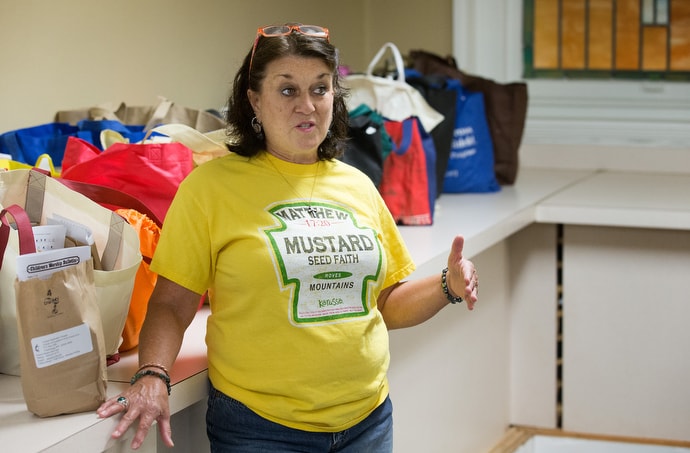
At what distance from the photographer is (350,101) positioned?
9.05ft

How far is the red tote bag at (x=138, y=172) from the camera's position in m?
1.84

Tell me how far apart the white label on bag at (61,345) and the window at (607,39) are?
8.68 feet

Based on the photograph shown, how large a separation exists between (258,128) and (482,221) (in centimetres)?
115

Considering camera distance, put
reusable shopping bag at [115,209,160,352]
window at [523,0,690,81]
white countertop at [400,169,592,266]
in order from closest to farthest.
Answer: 1. reusable shopping bag at [115,209,160,352]
2. white countertop at [400,169,592,266]
3. window at [523,0,690,81]

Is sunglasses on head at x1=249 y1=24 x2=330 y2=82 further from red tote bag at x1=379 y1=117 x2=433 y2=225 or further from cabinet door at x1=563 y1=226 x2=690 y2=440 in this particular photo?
cabinet door at x1=563 y1=226 x2=690 y2=440

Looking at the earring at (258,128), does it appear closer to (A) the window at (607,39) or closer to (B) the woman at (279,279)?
(B) the woman at (279,279)

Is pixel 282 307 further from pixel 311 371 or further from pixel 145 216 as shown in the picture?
pixel 145 216

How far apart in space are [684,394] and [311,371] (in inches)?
73.3

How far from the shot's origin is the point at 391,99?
2713mm

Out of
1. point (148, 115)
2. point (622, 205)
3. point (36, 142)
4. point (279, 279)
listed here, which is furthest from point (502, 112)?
point (279, 279)

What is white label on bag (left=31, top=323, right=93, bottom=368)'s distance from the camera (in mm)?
1308

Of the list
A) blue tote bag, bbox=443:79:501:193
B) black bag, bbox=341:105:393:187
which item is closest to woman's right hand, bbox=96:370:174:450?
black bag, bbox=341:105:393:187

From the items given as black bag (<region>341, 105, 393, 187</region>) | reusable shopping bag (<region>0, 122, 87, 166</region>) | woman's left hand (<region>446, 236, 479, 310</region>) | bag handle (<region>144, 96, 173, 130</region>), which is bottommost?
woman's left hand (<region>446, 236, 479, 310</region>)

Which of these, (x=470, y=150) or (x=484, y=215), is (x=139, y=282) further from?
(x=470, y=150)
